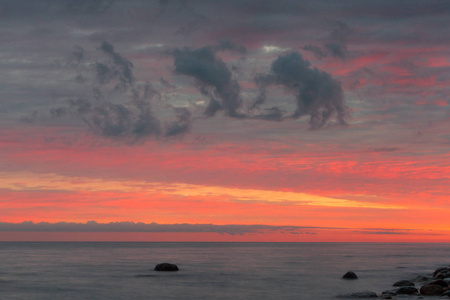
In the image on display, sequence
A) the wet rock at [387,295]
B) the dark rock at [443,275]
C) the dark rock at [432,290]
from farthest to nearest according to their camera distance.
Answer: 1. the dark rock at [443,275]
2. the dark rock at [432,290]
3. the wet rock at [387,295]

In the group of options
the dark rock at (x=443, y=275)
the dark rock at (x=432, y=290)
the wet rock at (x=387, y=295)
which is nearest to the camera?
the wet rock at (x=387, y=295)

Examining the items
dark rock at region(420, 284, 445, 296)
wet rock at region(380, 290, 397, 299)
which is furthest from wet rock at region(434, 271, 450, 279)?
wet rock at region(380, 290, 397, 299)

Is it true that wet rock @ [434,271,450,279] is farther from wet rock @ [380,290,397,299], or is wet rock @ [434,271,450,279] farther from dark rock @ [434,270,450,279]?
wet rock @ [380,290,397,299]

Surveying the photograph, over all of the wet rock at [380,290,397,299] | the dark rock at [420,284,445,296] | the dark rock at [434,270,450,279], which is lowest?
the wet rock at [380,290,397,299]

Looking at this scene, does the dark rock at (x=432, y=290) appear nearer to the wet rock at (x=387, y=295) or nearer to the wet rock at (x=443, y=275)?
the wet rock at (x=387, y=295)

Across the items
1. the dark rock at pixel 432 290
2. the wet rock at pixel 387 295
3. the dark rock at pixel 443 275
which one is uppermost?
the dark rock at pixel 443 275

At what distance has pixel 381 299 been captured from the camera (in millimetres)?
45594

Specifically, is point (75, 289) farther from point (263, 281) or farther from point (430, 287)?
point (430, 287)

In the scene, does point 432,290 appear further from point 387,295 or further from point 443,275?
point 443,275

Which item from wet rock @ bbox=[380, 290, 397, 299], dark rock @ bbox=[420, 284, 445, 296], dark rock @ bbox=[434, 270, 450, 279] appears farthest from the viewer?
dark rock @ bbox=[434, 270, 450, 279]

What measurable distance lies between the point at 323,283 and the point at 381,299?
21.8 meters

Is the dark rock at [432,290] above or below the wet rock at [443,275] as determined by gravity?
below

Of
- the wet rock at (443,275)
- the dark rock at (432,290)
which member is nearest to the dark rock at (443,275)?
the wet rock at (443,275)

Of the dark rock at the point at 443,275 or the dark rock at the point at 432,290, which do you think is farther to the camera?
the dark rock at the point at 443,275
